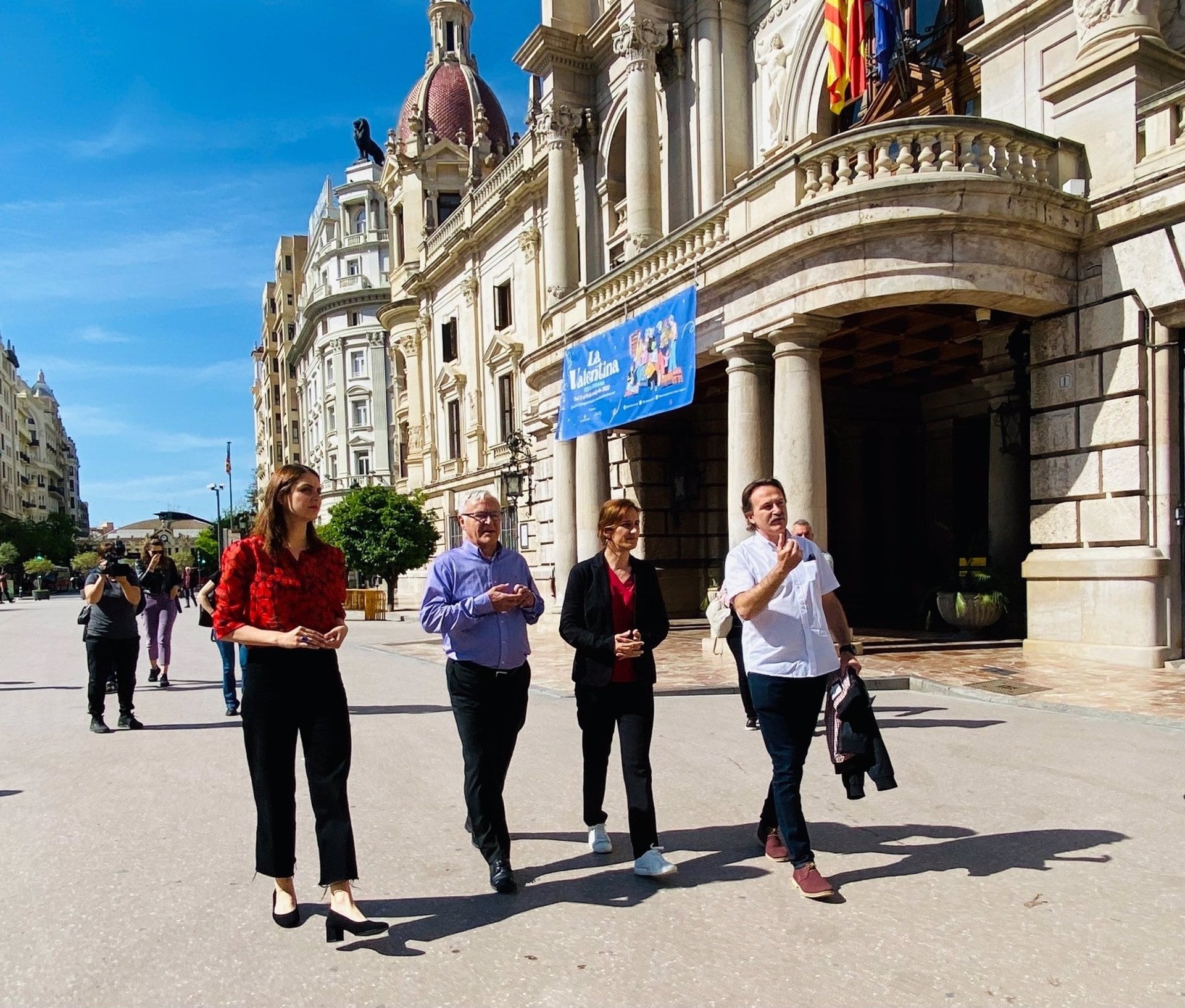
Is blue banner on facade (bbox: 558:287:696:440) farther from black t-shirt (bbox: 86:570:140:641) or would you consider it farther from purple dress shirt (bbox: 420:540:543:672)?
purple dress shirt (bbox: 420:540:543:672)

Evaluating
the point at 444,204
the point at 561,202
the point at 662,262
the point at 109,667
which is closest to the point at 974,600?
the point at 662,262

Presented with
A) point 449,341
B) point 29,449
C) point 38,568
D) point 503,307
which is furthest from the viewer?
point 29,449

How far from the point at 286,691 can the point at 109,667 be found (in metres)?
5.98

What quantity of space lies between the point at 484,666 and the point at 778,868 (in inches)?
66.8

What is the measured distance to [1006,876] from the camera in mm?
4270

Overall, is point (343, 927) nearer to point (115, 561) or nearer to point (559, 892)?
point (559, 892)

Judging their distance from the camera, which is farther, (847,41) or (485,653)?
(847,41)

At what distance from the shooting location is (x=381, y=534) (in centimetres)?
3161

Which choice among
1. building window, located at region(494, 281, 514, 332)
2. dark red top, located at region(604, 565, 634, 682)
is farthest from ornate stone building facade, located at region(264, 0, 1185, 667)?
dark red top, located at region(604, 565, 634, 682)

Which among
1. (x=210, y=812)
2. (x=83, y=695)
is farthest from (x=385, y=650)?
(x=210, y=812)

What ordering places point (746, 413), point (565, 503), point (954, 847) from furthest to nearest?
point (565, 503), point (746, 413), point (954, 847)

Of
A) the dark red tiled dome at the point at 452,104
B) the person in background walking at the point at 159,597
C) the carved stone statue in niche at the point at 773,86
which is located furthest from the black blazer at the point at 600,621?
the dark red tiled dome at the point at 452,104

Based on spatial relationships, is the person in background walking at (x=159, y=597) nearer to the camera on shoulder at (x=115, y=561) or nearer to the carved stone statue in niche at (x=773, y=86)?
the camera on shoulder at (x=115, y=561)

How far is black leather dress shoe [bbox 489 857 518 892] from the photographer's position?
4.20m
